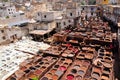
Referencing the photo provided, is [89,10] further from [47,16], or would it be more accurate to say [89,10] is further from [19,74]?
[19,74]

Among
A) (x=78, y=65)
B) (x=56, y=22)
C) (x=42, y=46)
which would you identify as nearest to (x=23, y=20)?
(x=56, y=22)

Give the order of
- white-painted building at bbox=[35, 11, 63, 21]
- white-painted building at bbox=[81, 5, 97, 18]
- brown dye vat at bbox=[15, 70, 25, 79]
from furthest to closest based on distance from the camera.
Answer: white-painted building at bbox=[81, 5, 97, 18]
white-painted building at bbox=[35, 11, 63, 21]
brown dye vat at bbox=[15, 70, 25, 79]

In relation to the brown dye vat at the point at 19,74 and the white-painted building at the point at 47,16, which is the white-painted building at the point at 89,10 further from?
the brown dye vat at the point at 19,74

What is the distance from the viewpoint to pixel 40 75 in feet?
57.7

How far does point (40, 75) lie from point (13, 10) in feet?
129

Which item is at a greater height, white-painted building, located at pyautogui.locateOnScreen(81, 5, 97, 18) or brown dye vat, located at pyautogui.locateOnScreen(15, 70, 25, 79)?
white-painted building, located at pyautogui.locateOnScreen(81, 5, 97, 18)

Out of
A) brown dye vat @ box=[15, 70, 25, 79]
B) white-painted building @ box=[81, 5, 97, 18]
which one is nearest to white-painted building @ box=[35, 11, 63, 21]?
white-painted building @ box=[81, 5, 97, 18]

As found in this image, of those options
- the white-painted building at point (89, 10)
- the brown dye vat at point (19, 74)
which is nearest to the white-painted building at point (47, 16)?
the white-painted building at point (89, 10)

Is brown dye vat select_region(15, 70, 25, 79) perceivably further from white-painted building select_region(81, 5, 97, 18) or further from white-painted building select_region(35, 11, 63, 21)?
white-painted building select_region(81, 5, 97, 18)

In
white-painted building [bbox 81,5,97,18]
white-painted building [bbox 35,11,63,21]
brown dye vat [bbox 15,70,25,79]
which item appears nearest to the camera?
brown dye vat [bbox 15,70,25,79]

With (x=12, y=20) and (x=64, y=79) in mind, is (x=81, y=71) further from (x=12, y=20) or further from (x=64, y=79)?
(x=12, y=20)

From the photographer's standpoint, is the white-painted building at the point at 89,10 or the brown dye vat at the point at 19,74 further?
the white-painted building at the point at 89,10

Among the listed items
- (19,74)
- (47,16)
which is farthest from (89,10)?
(19,74)

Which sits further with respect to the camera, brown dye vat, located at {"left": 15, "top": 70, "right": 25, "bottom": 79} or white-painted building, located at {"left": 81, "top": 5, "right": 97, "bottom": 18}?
white-painted building, located at {"left": 81, "top": 5, "right": 97, "bottom": 18}
